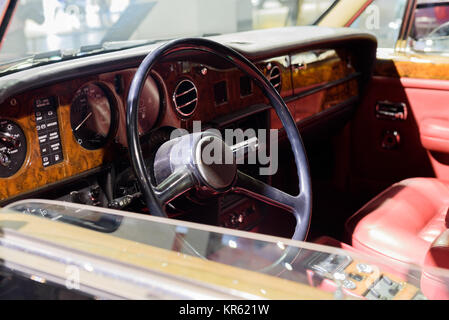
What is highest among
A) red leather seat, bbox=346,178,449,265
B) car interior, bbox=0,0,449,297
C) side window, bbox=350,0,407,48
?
side window, bbox=350,0,407,48

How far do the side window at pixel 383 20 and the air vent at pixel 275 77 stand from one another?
29.4 inches

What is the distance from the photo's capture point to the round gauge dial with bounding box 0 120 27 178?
130 cm

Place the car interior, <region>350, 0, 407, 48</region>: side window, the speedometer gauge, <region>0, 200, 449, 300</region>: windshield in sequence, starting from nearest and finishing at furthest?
<region>0, 200, 449, 300</region>: windshield, the car interior, the speedometer gauge, <region>350, 0, 407, 48</region>: side window

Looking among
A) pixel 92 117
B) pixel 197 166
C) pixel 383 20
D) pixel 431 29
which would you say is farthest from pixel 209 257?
pixel 383 20

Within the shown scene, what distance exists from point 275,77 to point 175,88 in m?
0.56

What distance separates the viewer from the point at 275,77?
2152 mm

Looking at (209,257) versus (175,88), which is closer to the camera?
(209,257)

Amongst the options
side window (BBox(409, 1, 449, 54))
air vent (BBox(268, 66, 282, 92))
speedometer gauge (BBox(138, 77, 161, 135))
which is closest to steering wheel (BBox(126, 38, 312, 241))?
speedometer gauge (BBox(138, 77, 161, 135))

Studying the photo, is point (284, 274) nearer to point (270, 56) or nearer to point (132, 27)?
point (270, 56)

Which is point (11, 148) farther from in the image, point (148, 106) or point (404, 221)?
point (404, 221)

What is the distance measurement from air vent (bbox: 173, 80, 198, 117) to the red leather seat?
2.24 ft

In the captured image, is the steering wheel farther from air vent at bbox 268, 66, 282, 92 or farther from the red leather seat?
air vent at bbox 268, 66, 282, 92
